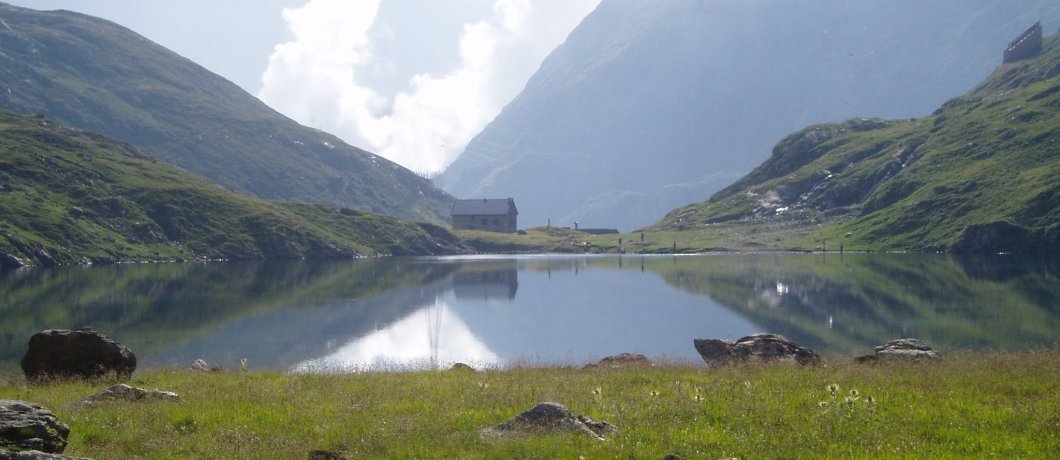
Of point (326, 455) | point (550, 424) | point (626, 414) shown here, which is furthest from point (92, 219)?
point (550, 424)

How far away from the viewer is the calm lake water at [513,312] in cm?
5144

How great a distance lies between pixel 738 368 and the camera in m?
27.0

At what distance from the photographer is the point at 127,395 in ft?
70.4

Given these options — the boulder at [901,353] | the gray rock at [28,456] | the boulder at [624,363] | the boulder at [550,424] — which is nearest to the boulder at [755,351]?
the boulder at [901,353]

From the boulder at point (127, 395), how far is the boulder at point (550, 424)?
10.1 meters

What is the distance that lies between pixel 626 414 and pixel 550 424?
8.19 feet

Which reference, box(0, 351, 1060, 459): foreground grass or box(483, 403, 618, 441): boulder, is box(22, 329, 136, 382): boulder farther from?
box(483, 403, 618, 441): boulder

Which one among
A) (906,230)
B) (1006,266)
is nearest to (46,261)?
(1006,266)

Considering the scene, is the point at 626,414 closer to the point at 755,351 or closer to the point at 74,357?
the point at 755,351

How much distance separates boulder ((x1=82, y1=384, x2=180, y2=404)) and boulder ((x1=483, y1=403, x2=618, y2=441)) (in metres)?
10.1

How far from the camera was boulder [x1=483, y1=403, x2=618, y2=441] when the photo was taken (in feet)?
55.1

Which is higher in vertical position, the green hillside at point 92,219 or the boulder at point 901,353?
the green hillside at point 92,219

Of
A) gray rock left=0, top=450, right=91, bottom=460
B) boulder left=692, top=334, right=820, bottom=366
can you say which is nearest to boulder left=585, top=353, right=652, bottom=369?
boulder left=692, top=334, right=820, bottom=366

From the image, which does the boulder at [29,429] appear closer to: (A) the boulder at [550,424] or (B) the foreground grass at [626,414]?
(B) the foreground grass at [626,414]
